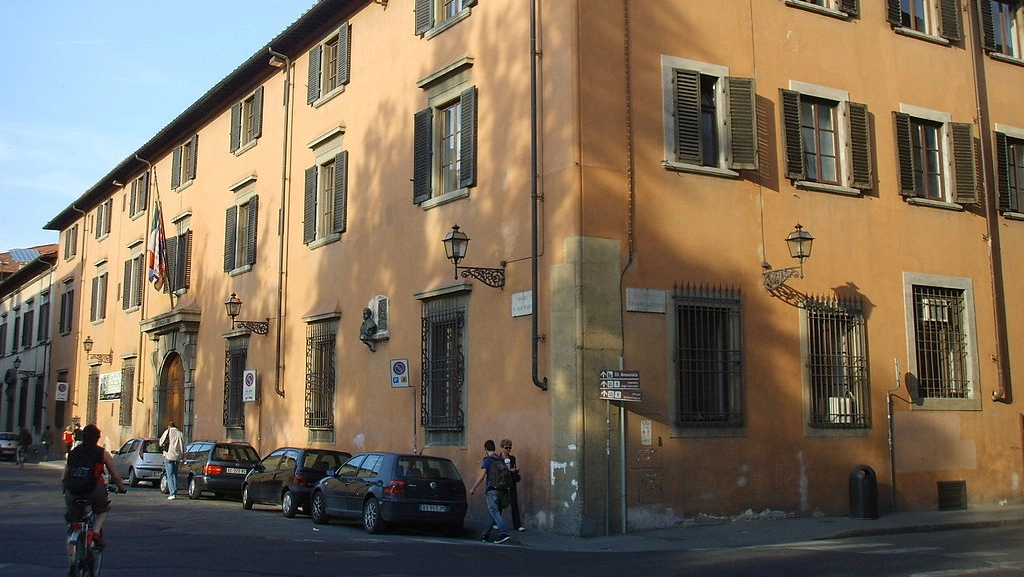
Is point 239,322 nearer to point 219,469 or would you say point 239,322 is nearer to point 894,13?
point 219,469

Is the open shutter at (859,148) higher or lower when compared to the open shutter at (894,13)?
lower

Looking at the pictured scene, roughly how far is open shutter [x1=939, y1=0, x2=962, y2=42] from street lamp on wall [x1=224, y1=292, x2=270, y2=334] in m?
17.8

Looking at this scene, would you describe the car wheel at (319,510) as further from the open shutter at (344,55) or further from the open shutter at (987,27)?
the open shutter at (987,27)

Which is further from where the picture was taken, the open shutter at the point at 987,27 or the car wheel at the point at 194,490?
the car wheel at the point at 194,490

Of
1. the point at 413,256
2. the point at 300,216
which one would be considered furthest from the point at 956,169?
the point at 300,216

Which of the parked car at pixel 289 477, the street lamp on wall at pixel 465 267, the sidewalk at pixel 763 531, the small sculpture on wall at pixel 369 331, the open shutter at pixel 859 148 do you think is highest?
the open shutter at pixel 859 148

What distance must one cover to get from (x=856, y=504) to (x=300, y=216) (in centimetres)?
1534

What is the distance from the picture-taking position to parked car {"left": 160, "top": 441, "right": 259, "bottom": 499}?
2283 centimetres

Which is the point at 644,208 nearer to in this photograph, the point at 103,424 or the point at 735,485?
the point at 735,485

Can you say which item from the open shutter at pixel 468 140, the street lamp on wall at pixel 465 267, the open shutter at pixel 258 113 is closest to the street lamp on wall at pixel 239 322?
the open shutter at pixel 258 113

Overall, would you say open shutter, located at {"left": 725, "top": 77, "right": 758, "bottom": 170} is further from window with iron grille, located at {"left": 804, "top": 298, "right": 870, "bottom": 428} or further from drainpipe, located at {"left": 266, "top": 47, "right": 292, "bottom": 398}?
drainpipe, located at {"left": 266, "top": 47, "right": 292, "bottom": 398}

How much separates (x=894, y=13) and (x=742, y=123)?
17.7 feet

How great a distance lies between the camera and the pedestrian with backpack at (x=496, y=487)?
623 inches

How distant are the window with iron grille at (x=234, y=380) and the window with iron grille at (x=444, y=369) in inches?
396
